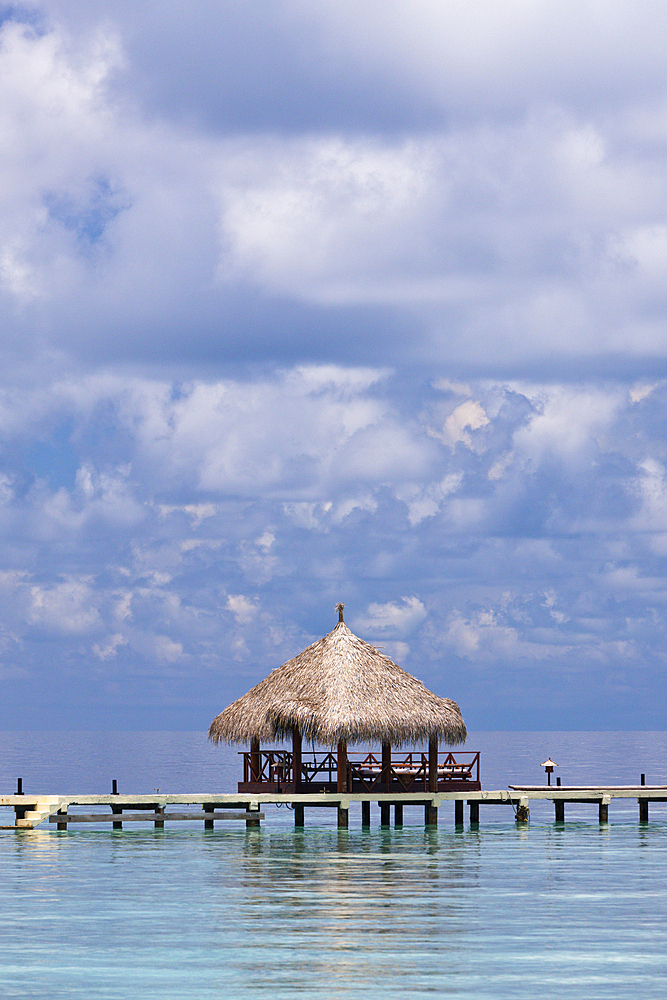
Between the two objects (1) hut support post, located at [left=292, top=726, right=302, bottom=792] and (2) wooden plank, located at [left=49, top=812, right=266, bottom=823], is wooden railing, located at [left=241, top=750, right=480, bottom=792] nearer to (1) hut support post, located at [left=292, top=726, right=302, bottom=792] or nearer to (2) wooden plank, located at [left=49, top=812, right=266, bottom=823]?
(1) hut support post, located at [left=292, top=726, right=302, bottom=792]

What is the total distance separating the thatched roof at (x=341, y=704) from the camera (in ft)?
139

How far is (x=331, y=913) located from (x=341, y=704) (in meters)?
14.9

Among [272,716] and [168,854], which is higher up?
[272,716]

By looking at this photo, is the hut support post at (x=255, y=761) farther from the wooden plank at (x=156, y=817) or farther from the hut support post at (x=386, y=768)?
the hut support post at (x=386, y=768)

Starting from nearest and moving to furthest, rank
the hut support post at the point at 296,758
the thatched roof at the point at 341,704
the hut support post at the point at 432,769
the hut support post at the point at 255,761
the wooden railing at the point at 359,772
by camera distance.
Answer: the thatched roof at the point at 341,704 → the hut support post at the point at 296,758 → the wooden railing at the point at 359,772 → the hut support post at the point at 255,761 → the hut support post at the point at 432,769

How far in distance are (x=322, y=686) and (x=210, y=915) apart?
15541mm

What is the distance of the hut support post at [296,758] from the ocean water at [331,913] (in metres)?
1.72

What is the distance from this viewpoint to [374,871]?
1353 inches

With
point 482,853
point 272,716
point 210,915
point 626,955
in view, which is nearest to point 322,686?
point 272,716

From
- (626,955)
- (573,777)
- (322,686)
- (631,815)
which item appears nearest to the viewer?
(626,955)

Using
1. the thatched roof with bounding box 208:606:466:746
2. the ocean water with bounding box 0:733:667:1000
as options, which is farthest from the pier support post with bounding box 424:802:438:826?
the thatched roof with bounding box 208:606:466:746

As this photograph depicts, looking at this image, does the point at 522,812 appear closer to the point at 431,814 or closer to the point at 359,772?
the point at 431,814

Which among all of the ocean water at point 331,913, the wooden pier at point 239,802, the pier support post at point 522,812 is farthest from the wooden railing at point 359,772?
the pier support post at point 522,812

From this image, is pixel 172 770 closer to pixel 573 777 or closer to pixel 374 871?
pixel 573 777
